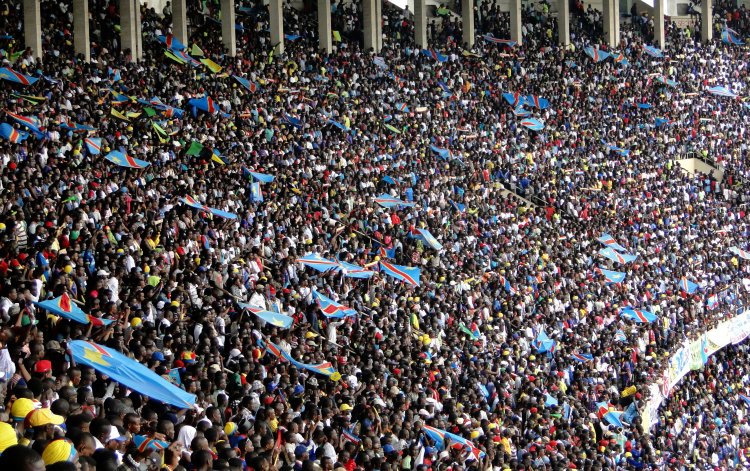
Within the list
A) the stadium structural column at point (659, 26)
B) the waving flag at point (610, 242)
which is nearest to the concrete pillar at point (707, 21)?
the stadium structural column at point (659, 26)

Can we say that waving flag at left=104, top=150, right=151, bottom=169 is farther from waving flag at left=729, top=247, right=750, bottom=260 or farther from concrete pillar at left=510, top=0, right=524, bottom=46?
concrete pillar at left=510, top=0, right=524, bottom=46

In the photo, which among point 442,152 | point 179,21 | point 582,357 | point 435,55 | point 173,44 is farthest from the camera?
point 435,55

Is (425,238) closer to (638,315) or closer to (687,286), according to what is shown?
(638,315)

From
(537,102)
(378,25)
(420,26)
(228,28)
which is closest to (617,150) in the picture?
(537,102)

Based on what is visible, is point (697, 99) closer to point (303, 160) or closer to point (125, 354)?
point (303, 160)

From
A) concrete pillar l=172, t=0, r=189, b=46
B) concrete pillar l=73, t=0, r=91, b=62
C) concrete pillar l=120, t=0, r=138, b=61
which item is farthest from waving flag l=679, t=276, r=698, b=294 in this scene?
concrete pillar l=73, t=0, r=91, b=62

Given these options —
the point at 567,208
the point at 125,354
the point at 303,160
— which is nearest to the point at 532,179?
the point at 567,208

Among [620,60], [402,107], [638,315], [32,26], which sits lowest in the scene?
[638,315]
